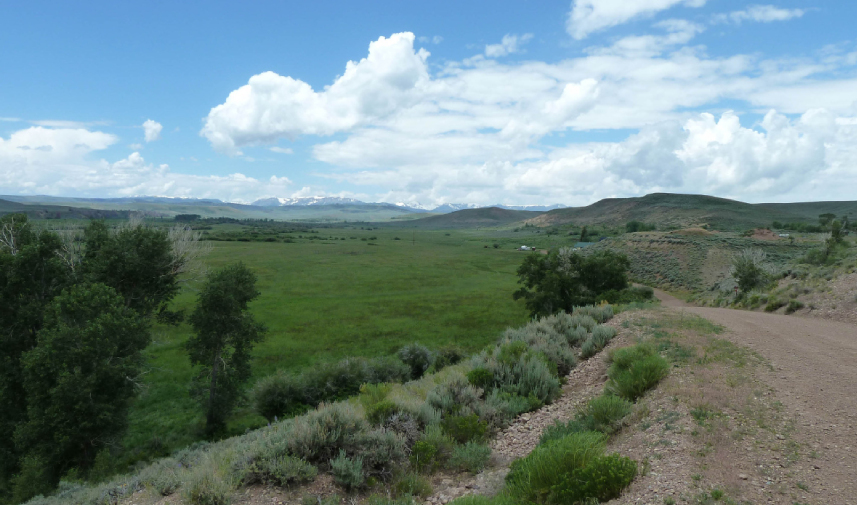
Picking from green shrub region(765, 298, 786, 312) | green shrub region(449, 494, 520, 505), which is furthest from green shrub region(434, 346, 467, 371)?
green shrub region(449, 494, 520, 505)

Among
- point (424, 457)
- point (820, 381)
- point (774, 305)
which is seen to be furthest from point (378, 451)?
point (774, 305)

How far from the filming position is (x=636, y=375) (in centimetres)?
819

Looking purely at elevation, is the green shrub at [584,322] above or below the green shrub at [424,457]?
above

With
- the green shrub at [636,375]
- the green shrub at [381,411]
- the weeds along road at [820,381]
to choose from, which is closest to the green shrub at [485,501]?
the green shrub at [381,411]

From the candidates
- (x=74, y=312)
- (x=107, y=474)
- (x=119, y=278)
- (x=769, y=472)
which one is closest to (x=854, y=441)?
(x=769, y=472)

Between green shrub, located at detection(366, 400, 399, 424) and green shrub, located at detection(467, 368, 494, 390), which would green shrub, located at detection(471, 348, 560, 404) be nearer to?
green shrub, located at detection(467, 368, 494, 390)

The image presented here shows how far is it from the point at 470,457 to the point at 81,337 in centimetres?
1752

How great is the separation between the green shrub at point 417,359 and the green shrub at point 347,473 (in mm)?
20586

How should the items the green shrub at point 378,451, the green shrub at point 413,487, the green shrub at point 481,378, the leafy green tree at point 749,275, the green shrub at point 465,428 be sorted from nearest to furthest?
the green shrub at point 413,487 → the green shrub at point 378,451 → the green shrub at point 465,428 → the green shrub at point 481,378 → the leafy green tree at point 749,275

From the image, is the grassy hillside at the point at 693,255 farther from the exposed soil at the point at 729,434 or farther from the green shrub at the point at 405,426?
the green shrub at the point at 405,426

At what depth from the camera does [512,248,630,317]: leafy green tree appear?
34.7 metres

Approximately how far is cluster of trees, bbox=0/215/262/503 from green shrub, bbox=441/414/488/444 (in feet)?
52.0

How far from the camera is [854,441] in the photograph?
5.64 meters

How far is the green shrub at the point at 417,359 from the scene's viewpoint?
27031mm
